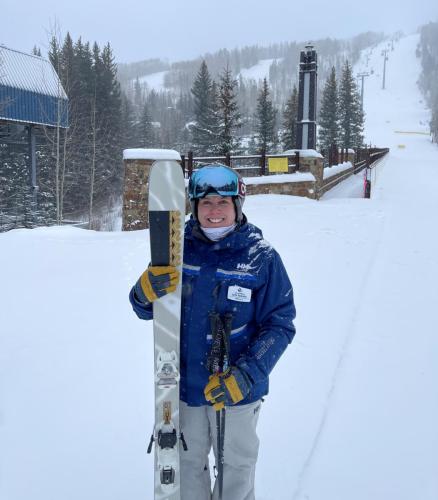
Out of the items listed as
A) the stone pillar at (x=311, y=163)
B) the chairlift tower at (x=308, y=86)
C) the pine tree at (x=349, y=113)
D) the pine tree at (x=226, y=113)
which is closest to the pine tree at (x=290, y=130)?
the pine tree at (x=226, y=113)

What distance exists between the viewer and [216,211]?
194 cm

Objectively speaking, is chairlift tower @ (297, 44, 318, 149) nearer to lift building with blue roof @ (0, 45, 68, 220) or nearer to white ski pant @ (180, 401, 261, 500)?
lift building with blue roof @ (0, 45, 68, 220)

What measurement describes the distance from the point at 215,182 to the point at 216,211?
0.42 feet

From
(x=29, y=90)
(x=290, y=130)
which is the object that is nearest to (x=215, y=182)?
(x=29, y=90)

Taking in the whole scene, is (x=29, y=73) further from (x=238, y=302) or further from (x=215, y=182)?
(x=238, y=302)

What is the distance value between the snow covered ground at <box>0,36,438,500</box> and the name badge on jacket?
143 centimetres

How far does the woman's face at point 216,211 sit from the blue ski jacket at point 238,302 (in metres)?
0.06

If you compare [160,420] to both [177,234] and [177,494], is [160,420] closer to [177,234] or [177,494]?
[177,494]

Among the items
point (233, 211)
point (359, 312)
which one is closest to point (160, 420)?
point (233, 211)

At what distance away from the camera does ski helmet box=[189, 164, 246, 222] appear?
1.92 meters

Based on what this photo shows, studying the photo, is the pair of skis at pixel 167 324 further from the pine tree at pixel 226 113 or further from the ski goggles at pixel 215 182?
the pine tree at pixel 226 113

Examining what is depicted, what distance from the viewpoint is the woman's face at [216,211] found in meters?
1.94

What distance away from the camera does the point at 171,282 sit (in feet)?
6.05

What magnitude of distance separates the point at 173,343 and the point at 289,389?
6.61 feet
